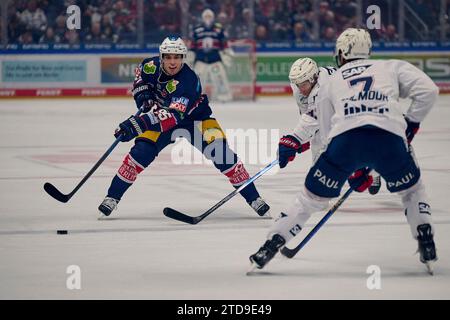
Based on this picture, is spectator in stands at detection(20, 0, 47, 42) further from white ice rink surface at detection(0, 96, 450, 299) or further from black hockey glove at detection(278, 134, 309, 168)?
black hockey glove at detection(278, 134, 309, 168)

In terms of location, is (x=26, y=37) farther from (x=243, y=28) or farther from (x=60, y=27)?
(x=243, y=28)

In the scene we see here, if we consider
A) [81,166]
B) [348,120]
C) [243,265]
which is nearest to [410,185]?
[348,120]

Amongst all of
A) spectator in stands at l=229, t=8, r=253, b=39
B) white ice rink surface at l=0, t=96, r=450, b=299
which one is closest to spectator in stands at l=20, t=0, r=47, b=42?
spectator in stands at l=229, t=8, r=253, b=39

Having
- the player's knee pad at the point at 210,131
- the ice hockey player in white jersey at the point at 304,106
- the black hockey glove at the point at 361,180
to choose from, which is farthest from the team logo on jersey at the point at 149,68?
the black hockey glove at the point at 361,180

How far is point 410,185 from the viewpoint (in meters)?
6.64

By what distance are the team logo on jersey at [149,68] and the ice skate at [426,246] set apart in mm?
3193

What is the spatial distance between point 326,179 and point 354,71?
0.61 metres

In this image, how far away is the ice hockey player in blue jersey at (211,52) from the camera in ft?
74.7

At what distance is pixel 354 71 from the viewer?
21.8ft

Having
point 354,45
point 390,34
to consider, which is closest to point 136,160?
point 354,45

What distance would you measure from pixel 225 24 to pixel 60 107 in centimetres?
426

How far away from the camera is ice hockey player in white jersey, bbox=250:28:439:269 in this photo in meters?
6.51

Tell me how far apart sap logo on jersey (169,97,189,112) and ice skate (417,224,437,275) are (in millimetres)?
2809
